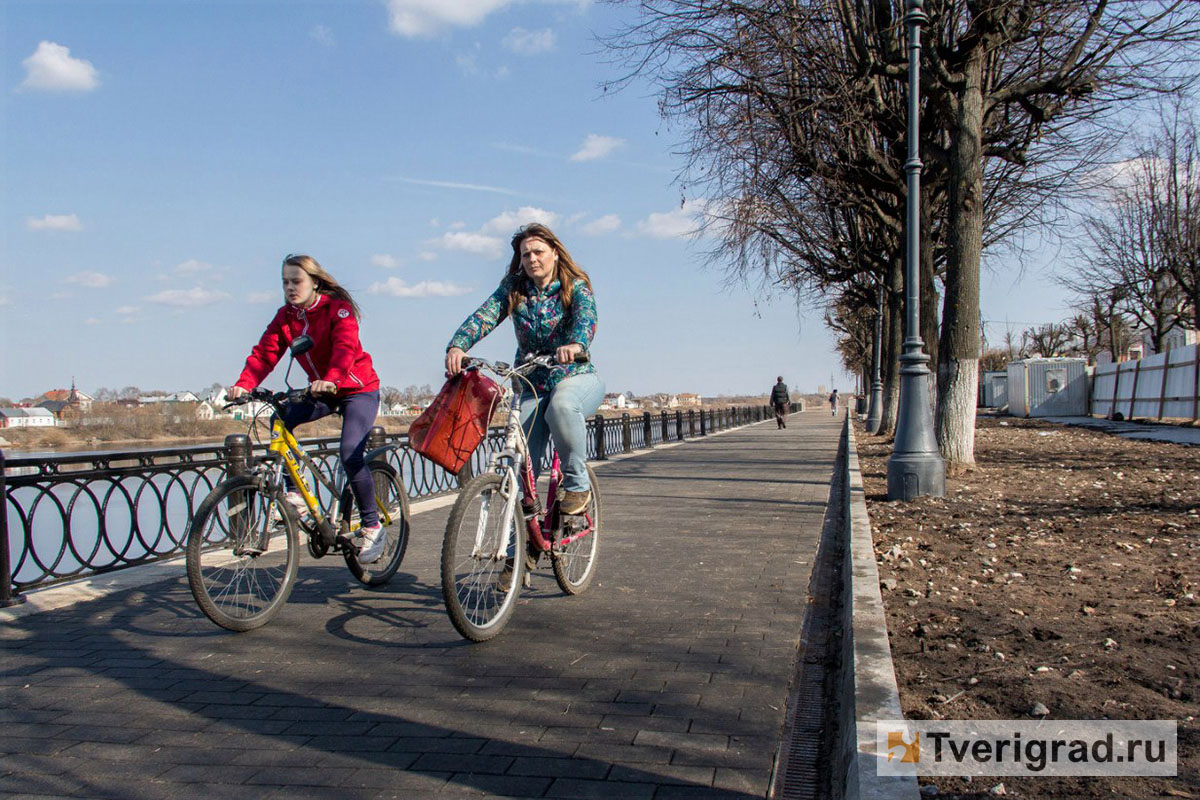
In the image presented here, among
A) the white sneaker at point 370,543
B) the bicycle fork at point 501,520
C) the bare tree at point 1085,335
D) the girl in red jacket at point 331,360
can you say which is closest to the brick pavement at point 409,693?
the white sneaker at point 370,543

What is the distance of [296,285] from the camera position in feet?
17.8

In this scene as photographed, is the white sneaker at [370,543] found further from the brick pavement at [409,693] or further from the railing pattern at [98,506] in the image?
the railing pattern at [98,506]

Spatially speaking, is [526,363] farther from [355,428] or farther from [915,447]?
[915,447]

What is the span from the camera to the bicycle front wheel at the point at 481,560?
13.6 feet

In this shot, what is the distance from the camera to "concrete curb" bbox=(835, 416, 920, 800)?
7.79 feet

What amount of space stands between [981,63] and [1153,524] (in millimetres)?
7275

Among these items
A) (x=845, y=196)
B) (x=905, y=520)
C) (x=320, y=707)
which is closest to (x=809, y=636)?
(x=320, y=707)

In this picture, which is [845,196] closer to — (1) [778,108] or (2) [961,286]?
(1) [778,108]

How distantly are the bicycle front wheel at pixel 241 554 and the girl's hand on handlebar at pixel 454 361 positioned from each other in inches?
50.5

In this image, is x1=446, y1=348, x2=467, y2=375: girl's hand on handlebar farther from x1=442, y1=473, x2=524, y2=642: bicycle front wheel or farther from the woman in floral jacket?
x1=442, y1=473, x2=524, y2=642: bicycle front wheel

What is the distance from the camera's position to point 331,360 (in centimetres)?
546

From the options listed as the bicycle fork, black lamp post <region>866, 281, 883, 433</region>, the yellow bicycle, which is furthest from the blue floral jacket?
black lamp post <region>866, 281, 883, 433</region>

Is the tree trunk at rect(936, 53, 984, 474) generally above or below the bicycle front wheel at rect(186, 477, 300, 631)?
above

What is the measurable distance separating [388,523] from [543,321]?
1.76 m
